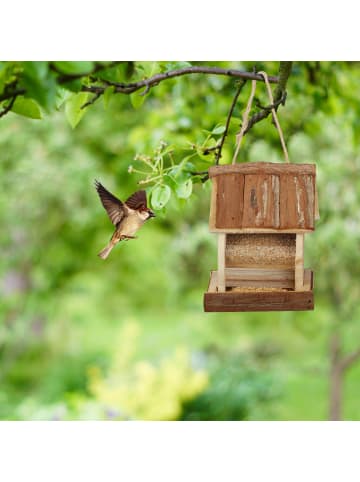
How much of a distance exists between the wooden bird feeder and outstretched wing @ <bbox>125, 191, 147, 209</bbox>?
13cm

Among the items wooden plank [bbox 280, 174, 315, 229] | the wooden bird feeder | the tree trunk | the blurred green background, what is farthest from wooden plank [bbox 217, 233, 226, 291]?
the tree trunk

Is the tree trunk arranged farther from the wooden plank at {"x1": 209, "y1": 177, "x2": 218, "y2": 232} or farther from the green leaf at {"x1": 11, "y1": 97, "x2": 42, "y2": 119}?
the green leaf at {"x1": 11, "y1": 97, "x2": 42, "y2": 119}

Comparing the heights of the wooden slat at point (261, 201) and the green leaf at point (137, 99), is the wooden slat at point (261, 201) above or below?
below

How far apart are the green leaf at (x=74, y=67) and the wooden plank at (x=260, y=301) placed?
1.30ft

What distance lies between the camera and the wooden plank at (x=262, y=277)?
40.1 inches

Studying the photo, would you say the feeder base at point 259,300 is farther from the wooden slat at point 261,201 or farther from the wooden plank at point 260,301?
the wooden slat at point 261,201

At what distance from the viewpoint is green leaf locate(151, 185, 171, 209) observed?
41.5 inches

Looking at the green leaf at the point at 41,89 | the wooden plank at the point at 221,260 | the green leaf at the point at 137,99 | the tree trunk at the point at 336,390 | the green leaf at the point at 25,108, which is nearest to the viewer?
the green leaf at the point at 41,89

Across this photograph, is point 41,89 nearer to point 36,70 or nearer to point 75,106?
point 36,70

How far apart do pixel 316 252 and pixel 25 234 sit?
1.79 meters

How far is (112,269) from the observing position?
403cm

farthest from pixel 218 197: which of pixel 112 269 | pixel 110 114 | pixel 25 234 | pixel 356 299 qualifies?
pixel 112 269

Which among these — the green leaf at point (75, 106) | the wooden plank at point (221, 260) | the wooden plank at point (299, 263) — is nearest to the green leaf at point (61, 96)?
the green leaf at point (75, 106)

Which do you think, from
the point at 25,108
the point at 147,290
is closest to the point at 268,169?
the point at 25,108
